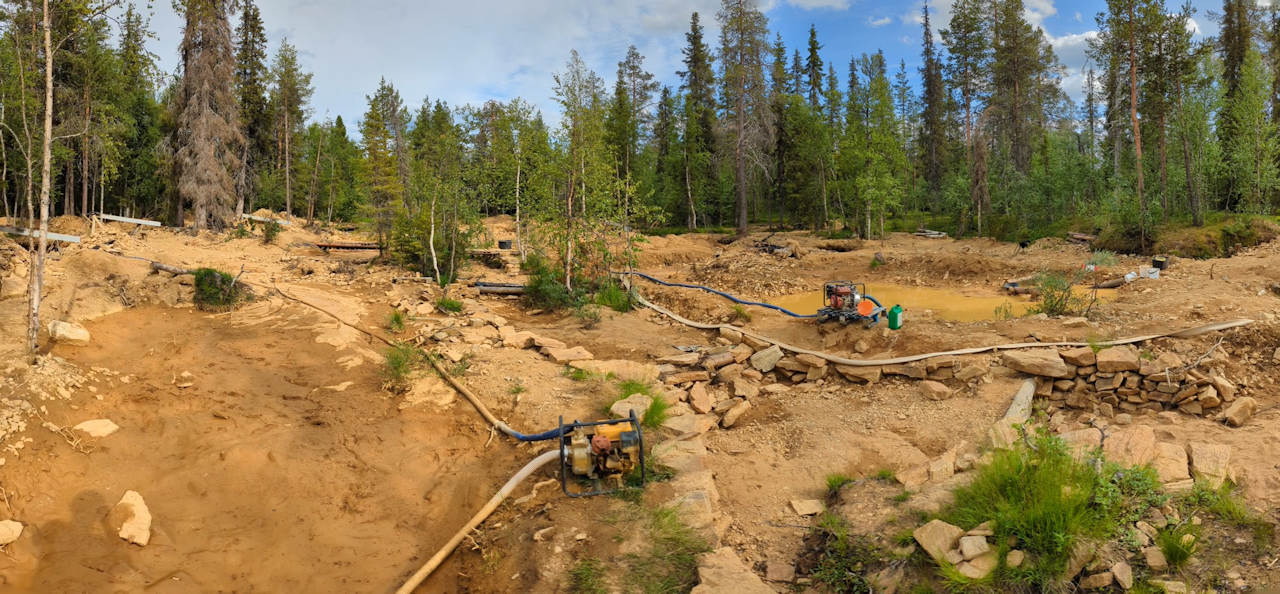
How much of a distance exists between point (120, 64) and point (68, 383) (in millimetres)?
23320

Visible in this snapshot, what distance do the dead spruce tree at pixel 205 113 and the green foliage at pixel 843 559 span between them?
82.8 feet

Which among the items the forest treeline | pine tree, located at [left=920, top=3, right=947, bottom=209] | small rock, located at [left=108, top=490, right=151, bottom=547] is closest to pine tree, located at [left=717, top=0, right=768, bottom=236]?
the forest treeline

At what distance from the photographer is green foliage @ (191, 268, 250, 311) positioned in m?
11.3

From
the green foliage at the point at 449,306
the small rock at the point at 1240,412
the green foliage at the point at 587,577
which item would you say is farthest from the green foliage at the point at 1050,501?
the green foliage at the point at 449,306

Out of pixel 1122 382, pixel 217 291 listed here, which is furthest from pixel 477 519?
pixel 217 291

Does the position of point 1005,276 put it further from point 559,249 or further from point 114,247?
point 114,247

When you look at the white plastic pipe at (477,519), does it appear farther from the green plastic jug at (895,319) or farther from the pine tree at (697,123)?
the pine tree at (697,123)

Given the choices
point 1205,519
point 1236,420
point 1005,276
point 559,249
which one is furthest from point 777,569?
point 1005,276

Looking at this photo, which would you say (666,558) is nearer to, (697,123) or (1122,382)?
(1122,382)

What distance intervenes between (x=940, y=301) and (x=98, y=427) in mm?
17654

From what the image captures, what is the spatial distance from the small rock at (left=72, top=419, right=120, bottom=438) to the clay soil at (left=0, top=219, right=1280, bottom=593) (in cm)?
9

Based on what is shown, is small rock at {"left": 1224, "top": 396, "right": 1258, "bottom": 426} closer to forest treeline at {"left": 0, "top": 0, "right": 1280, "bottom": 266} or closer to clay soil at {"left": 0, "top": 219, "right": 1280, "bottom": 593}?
clay soil at {"left": 0, "top": 219, "right": 1280, "bottom": 593}

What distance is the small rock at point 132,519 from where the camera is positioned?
17.4 ft

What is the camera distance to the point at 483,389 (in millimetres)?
8422
